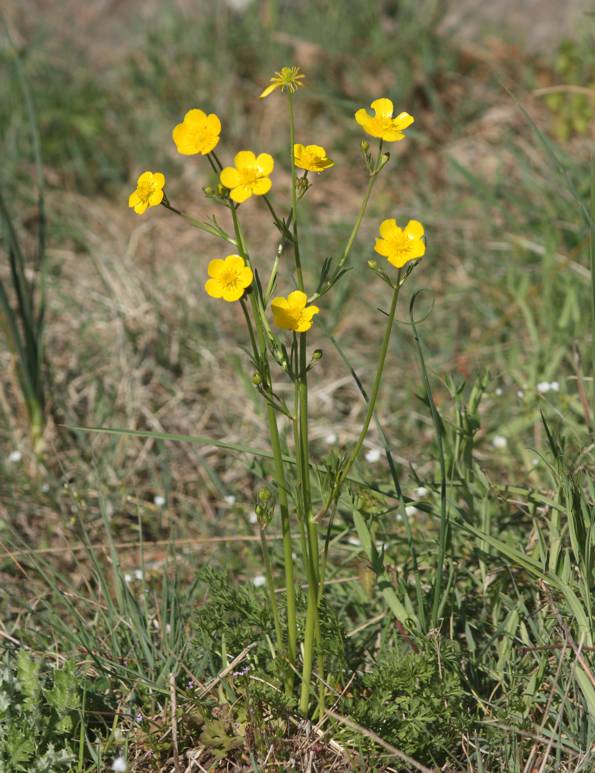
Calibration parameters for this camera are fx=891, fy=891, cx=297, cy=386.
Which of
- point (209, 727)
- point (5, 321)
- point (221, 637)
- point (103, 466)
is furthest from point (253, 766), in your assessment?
point (5, 321)

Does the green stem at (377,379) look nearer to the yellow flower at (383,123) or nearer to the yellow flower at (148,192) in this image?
the yellow flower at (383,123)

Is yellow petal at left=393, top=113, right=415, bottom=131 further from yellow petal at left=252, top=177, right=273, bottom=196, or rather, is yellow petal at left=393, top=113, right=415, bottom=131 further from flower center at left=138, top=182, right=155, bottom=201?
flower center at left=138, top=182, right=155, bottom=201

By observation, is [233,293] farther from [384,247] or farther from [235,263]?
[384,247]

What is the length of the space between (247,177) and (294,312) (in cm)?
21

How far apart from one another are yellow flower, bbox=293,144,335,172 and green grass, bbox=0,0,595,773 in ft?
1.28

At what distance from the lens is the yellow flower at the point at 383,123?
53.9 inches

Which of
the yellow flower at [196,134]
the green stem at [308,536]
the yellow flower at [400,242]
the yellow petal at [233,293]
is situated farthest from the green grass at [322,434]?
the yellow flower at [196,134]

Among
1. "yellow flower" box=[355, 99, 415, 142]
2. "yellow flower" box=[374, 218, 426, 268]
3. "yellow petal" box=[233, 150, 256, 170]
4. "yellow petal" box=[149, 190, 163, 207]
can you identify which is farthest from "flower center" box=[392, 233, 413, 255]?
"yellow petal" box=[149, 190, 163, 207]

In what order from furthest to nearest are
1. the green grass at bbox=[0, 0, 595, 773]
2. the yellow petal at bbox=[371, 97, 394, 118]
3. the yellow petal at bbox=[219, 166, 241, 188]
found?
1. the green grass at bbox=[0, 0, 595, 773]
2. the yellow petal at bbox=[371, 97, 394, 118]
3. the yellow petal at bbox=[219, 166, 241, 188]

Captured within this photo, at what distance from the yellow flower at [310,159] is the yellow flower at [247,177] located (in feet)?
0.25

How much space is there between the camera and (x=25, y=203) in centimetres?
362

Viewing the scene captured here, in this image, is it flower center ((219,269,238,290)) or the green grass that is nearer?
flower center ((219,269,238,290))

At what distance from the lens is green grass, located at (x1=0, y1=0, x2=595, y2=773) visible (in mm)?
1592

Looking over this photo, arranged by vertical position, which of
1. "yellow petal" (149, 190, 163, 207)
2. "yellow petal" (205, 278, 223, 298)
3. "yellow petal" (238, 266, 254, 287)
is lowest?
"yellow petal" (205, 278, 223, 298)
